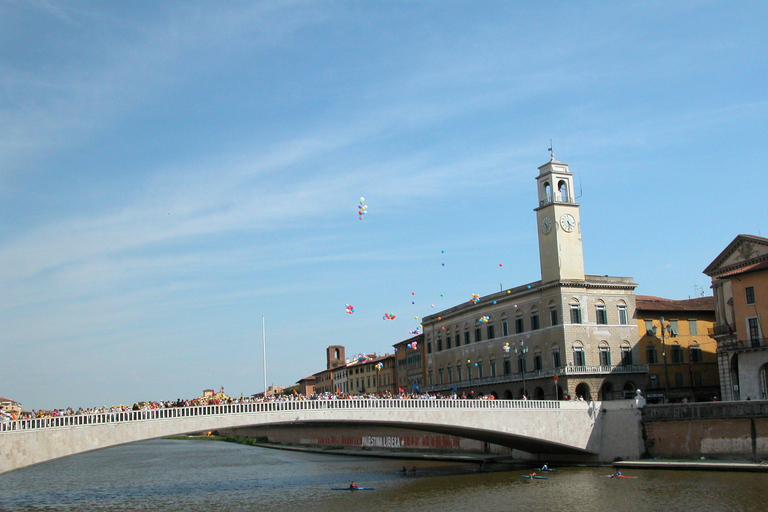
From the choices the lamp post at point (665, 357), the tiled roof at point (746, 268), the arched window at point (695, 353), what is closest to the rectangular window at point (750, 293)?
the tiled roof at point (746, 268)

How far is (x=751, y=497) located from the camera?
3669cm

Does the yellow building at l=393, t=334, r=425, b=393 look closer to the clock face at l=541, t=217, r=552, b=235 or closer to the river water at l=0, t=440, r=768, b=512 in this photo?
the clock face at l=541, t=217, r=552, b=235

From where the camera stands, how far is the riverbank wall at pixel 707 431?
151 feet

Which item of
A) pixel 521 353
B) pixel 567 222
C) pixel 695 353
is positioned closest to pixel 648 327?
pixel 695 353

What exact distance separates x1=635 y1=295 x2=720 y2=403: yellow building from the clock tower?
8099mm

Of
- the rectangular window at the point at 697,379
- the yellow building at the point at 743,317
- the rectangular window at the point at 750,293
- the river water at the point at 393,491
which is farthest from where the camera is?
the rectangular window at the point at 697,379

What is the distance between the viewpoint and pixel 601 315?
69.6 m

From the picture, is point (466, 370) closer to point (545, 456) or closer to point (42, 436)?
point (545, 456)

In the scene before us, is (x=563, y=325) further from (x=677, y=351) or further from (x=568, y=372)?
(x=677, y=351)

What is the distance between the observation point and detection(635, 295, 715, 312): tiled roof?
2847 inches

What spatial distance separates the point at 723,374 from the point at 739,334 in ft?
14.1

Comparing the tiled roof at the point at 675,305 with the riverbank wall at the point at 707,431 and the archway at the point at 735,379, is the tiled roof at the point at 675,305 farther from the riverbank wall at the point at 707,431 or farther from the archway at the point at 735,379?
the riverbank wall at the point at 707,431

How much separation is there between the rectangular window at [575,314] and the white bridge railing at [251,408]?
48.0 ft

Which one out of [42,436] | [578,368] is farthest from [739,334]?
[42,436]
